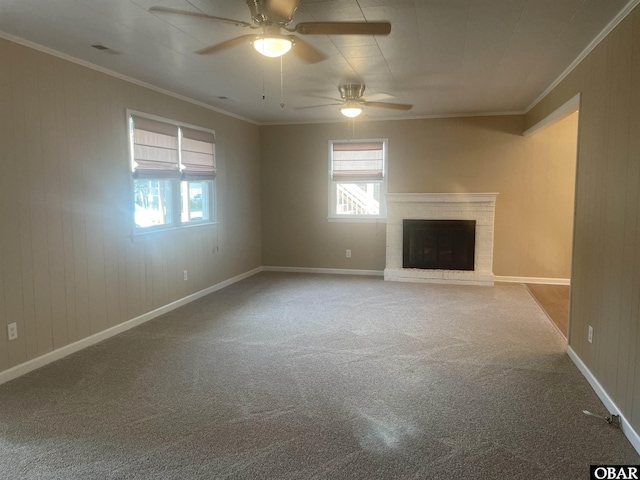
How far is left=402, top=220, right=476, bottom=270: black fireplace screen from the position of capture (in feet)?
21.4

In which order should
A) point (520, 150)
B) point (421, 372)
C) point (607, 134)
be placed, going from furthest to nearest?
point (520, 150)
point (421, 372)
point (607, 134)

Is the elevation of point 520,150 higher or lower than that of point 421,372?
higher

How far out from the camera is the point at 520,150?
6.34 m

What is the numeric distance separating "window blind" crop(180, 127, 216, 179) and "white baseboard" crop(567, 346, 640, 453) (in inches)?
169

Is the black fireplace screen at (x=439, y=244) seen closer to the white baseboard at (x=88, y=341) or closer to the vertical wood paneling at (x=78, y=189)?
the white baseboard at (x=88, y=341)

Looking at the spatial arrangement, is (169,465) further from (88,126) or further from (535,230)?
(535,230)

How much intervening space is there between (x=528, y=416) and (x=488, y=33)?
2.52 metres

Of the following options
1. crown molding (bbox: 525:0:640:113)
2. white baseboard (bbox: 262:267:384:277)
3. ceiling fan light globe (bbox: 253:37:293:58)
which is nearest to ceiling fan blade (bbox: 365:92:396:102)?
crown molding (bbox: 525:0:640:113)

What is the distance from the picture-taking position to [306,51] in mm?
3154

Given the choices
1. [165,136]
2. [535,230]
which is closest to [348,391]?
[165,136]

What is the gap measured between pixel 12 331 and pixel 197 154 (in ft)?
9.54

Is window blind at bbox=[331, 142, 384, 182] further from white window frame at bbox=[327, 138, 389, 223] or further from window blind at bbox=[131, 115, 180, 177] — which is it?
window blind at bbox=[131, 115, 180, 177]

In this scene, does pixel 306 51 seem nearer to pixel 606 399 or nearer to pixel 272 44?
pixel 272 44

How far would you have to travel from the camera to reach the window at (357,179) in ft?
22.7
